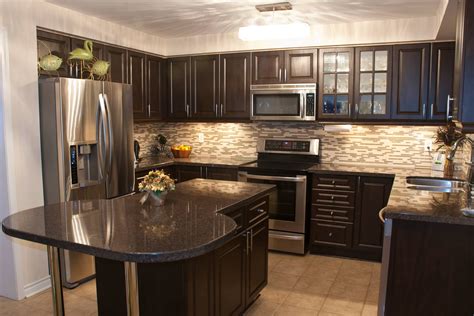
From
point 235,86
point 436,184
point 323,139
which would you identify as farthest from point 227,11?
point 436,184

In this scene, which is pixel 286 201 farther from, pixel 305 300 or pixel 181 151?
pixel 181 151

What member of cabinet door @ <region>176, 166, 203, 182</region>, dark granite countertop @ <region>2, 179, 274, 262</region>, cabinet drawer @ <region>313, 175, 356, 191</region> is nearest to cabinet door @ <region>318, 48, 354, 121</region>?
cabinet drawer @ <region>313, 175, 356, 191</region>

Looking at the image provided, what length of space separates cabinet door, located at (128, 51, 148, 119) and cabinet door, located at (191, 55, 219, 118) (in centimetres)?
63

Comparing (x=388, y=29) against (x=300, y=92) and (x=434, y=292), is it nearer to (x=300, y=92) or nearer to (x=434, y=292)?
(x=300, y=92)

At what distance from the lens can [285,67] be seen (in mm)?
4711

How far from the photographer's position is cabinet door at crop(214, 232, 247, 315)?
8.46ft

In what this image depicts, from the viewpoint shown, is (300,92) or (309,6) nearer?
(309,6)

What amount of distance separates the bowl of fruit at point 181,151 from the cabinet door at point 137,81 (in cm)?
67

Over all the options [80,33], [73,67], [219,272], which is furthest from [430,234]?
[80,33]

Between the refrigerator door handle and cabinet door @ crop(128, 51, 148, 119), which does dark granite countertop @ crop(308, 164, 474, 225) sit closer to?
the refrigerator door handle

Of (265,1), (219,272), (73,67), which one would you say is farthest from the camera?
(73,67)

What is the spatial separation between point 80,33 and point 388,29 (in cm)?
311

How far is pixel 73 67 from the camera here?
386cm

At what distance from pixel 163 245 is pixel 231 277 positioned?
109 cm
